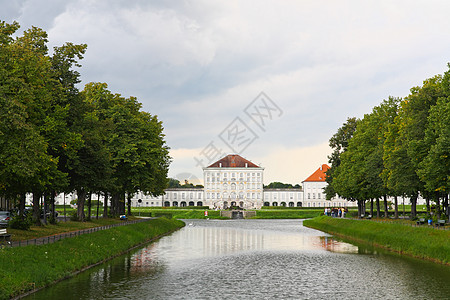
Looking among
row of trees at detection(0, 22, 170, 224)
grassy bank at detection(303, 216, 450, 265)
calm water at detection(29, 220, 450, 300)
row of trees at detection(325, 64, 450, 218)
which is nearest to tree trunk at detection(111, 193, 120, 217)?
row of trees at detection(0, 22, 170, 224)

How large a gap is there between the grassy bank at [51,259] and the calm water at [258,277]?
769mm

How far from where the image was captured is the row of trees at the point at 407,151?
43.5 metres

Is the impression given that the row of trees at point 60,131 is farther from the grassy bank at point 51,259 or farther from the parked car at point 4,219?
the grassy bank at point 51,259

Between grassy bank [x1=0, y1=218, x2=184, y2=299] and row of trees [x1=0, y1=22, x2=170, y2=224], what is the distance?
515cm

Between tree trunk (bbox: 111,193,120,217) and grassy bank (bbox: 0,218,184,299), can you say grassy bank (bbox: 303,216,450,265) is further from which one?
tree trunk (bbox: 111,193,120,217)

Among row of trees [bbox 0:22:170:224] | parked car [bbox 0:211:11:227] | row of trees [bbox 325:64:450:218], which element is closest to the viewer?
row of trees [bbox 0:22:170:224]

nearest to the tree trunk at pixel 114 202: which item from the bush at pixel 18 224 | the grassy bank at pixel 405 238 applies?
the bush at pixel 18 224

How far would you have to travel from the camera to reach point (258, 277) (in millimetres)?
27531

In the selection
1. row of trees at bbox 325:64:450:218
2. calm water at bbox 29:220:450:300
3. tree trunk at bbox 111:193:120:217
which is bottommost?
calm water at bbox 29:220:450:300

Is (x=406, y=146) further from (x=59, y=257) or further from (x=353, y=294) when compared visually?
(x=59, y=257)

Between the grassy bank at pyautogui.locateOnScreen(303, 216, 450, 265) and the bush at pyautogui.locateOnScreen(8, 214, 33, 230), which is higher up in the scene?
the bush at pyautogui.locateOnScreen(8, 214, 33, 230)

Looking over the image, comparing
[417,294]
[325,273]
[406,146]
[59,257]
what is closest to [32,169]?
[59,257]

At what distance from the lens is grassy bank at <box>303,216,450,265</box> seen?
3438cm

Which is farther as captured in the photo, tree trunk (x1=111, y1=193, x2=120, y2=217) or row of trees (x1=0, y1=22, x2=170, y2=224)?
tree trunk (x1=111, y1=193, x2=120, y2=217)
